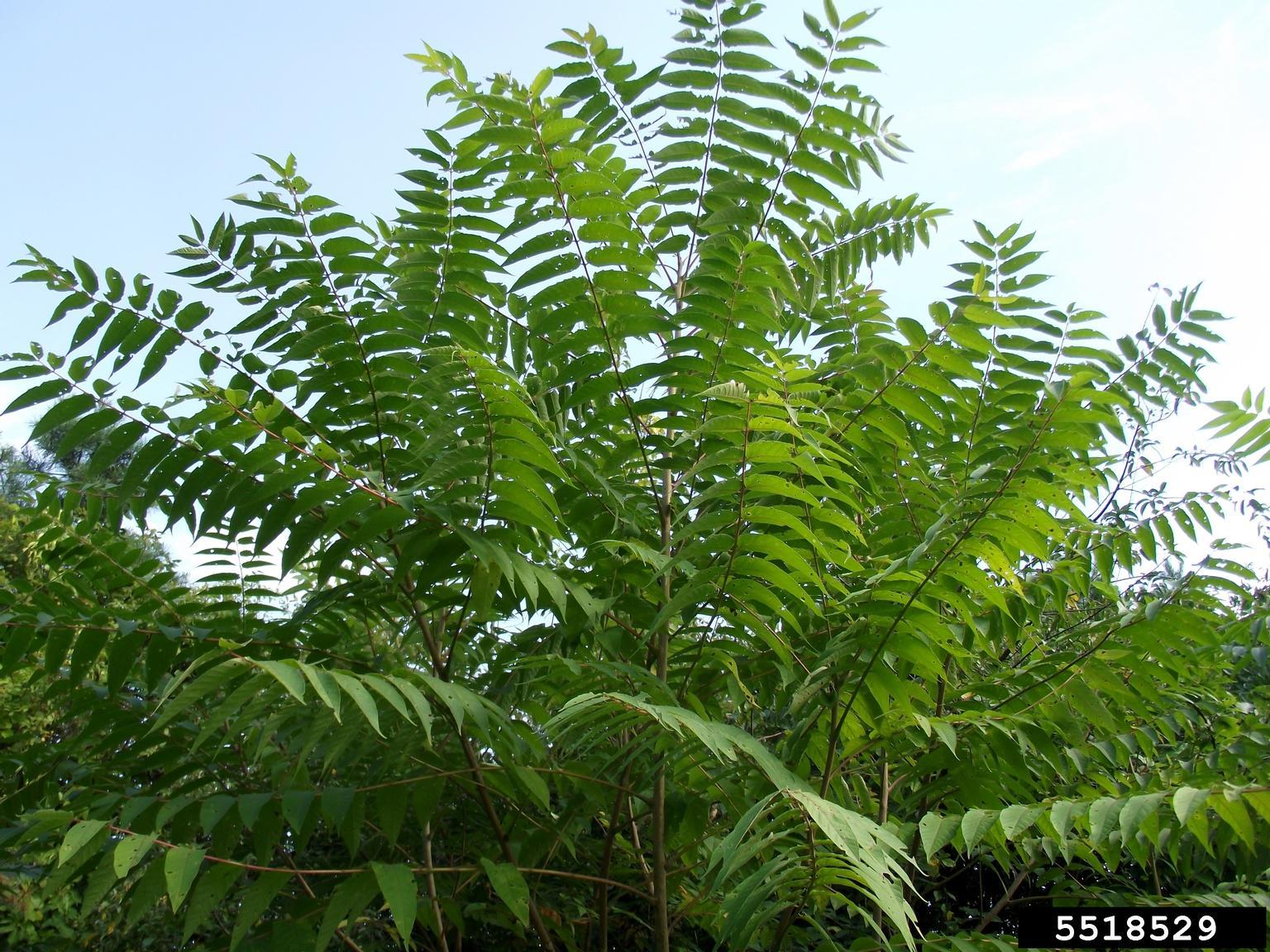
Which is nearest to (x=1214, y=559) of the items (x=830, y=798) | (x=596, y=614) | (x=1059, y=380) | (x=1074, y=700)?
(x=1074, y=700)

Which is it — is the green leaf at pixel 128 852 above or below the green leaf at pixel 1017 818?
below

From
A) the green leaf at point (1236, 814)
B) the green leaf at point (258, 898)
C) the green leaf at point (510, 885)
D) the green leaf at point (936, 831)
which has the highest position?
the green leaf at point (1236, 814)

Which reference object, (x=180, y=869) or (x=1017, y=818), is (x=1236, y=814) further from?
(x=180, y=869)

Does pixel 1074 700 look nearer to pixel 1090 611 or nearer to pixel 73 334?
pixel 1090 611

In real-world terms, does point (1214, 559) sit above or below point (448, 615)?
above

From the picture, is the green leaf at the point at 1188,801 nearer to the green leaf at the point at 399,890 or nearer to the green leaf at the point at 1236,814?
the green leaf at the point at 1236,814

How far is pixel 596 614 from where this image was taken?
7.80ft

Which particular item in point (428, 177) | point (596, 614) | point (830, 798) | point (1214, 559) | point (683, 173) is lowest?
point (830, 798)

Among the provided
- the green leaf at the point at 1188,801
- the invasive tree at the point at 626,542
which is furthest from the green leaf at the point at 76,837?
the green leaf at the point at 1188,801

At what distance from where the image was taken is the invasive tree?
2.08 metres

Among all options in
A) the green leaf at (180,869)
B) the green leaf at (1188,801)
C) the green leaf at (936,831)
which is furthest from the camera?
the green leaf at (936,831)

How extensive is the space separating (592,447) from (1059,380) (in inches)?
48.3

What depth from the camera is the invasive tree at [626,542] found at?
6.82 feet

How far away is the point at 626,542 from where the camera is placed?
83.4 inches
